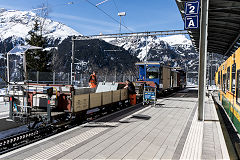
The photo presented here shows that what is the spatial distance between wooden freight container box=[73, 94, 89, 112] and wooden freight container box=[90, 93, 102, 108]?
0.32 metres

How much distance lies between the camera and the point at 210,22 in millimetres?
14141

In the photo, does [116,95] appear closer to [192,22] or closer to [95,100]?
[95,100]

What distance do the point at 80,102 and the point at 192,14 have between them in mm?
6740

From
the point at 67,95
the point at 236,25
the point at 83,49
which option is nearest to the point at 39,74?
the point at 67,95

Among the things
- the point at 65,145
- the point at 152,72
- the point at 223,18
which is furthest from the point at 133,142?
the point at 152,72

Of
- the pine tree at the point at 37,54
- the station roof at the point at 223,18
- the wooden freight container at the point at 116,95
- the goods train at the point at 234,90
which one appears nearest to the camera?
the goods train at the point at 234,90

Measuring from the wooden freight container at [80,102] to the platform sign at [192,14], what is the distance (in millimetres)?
6078

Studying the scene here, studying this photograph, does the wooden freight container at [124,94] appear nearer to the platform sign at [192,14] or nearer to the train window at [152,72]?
the platform sign at [192,14]

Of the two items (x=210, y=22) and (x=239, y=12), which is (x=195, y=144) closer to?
(x=239, y=12)

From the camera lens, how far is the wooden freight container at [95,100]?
8.81m

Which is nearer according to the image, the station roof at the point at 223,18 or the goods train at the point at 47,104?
the goods train at the point at 47,104

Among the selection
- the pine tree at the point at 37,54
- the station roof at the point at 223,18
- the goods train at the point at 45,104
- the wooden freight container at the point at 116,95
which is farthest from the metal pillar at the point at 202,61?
the pine tree at the point at 37,54

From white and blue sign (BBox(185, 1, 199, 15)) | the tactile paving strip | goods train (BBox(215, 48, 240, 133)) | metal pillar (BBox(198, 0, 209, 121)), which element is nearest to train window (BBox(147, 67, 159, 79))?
goods train (BBox(215, 48, 240, 133))

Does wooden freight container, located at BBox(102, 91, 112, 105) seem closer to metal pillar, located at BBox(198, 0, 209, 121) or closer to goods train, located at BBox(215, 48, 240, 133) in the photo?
metal pillar, located at BBox(198, 0, 209, 121)
